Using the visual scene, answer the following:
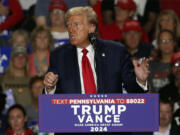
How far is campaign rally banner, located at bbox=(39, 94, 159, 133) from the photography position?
2.45 m

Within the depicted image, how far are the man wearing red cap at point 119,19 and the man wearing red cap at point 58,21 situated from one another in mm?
509

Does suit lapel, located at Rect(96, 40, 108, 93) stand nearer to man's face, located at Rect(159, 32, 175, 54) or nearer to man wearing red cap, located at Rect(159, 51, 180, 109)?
man wearing red cap, located at Rect(159, 51, 180, 109)

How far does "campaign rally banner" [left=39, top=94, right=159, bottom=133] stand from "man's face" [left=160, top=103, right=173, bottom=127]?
213 cm

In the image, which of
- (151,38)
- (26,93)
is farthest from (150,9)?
(26,93)

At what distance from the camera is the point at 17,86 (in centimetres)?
530

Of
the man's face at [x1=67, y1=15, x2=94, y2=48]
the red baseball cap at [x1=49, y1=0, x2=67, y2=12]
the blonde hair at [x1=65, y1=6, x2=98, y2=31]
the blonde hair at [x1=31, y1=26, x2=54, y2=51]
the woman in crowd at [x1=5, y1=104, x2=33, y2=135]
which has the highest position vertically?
the red baseball cap at [x1=49, y1=0, x2=67, y2=12]

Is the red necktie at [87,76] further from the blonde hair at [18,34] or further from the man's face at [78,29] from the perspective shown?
the blonde hair at [18,34]

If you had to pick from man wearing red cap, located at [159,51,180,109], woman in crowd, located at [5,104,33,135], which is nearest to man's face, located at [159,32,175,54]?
man wearing red cap, located at [159,51,180,109]

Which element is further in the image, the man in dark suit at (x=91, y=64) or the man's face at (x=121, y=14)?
the man's face at (x=121, y=14)

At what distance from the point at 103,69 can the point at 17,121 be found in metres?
2.08

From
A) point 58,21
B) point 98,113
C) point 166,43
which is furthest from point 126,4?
point 98,113

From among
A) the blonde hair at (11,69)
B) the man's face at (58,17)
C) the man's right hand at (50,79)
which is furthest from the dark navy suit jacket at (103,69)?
the man's face at (58,17)

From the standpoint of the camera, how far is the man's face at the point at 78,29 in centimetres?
276

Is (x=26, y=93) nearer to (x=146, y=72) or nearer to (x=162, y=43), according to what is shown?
(x=162, y=43)
